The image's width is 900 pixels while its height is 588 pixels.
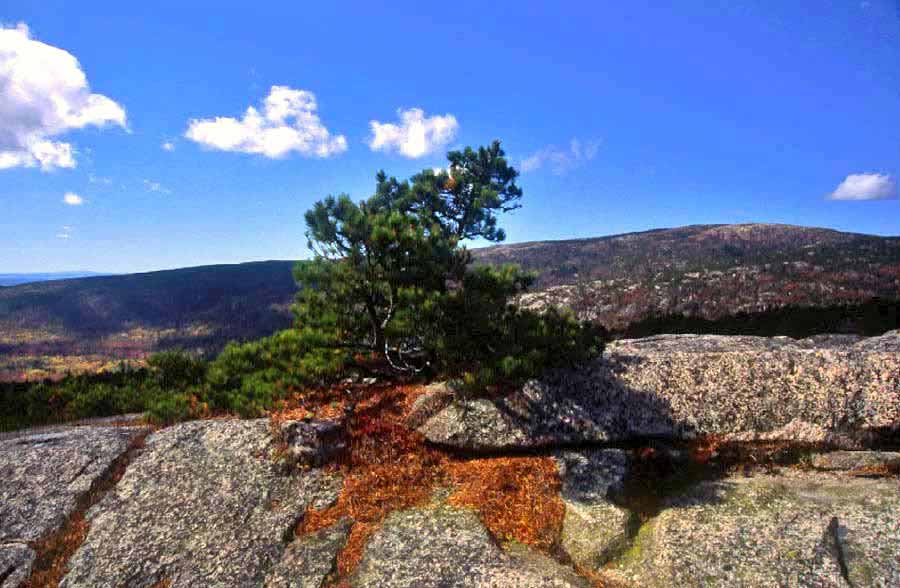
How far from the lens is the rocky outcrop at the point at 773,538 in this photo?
6.50 metres

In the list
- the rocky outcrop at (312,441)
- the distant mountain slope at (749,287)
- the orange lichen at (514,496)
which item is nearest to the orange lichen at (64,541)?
the rocky outcrop at (312,441)

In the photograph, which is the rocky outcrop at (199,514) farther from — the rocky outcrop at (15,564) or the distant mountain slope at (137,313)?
the distant mountain slope at (137,313)

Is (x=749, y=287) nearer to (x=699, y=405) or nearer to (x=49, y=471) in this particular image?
(x=699, y=405)

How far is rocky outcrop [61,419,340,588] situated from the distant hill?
49.5 feet

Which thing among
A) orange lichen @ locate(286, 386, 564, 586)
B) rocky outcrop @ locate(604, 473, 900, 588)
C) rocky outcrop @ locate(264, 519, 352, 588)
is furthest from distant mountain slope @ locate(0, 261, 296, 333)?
rocky outcrop @ locate(604, 473, 900, 588)

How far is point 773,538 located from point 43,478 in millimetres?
13894

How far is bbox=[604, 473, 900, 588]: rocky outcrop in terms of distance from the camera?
6500 millimetres

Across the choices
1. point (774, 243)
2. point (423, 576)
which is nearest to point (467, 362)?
point (423, 576)

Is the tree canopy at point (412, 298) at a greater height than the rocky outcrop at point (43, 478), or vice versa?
the tree canopy at point (412, 298)

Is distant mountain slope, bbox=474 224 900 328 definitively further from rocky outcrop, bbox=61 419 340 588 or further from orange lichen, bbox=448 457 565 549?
rocky outcrop, bbox=61 419 340 588

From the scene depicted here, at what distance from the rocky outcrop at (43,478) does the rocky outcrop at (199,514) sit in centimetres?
66

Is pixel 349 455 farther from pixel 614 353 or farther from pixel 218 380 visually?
pixel 614 353

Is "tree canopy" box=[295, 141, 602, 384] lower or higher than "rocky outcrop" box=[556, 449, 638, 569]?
higher

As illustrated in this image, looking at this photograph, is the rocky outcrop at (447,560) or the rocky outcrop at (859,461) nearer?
the rocky outcrop at (447,560)
